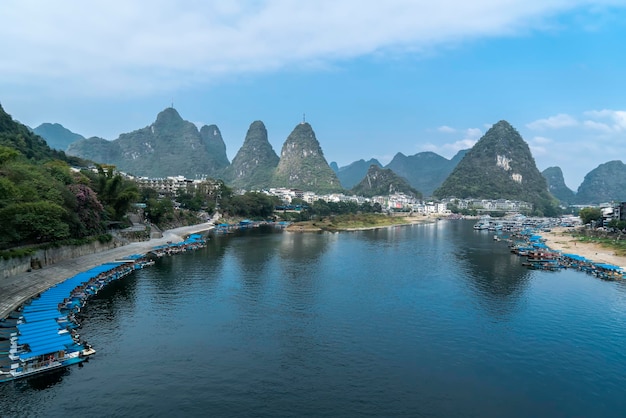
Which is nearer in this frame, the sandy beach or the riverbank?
the sandy beach

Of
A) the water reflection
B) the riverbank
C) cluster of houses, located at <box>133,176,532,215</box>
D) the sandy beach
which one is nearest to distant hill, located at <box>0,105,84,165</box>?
the riverbank

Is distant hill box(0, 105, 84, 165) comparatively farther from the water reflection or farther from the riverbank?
the water reflection

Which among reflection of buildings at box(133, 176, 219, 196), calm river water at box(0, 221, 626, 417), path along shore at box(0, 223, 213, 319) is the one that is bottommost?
calm river water at box(0, 221, 626, 417)

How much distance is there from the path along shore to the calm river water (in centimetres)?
423

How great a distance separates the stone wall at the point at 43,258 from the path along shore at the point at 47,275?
404 millimetres

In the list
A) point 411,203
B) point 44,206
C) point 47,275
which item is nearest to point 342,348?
point 47,275

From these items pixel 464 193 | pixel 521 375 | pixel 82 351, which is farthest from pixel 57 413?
pixel 464 193

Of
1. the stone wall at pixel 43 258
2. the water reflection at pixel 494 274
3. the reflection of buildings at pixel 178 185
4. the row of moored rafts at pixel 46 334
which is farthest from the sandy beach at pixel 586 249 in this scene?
the reflection of buildings at pixel 178 185

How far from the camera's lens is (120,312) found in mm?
Answer: 28078

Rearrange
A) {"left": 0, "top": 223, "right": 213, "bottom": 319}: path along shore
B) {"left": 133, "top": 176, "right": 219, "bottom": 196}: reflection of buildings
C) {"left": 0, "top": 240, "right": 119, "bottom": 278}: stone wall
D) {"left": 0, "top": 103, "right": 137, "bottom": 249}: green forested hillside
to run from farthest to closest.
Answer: {"left": 133, "top": 176, "right": 219, "bottom": 196}: reflection of buildings → {"left": 0, "top": 103, "right": 137, "bottom": 249}: green forested hillside → {"left": 0, "top": 240, "right": 119, "bottom": 278}: stone wall → {"left": 0, "top": 223, "right": 213, "bottom": 319}: path along shore

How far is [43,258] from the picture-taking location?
1347 inches

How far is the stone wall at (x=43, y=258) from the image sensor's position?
29.1m

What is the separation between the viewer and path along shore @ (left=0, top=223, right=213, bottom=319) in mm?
26438

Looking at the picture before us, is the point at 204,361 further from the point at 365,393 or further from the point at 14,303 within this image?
the point at 14,303
